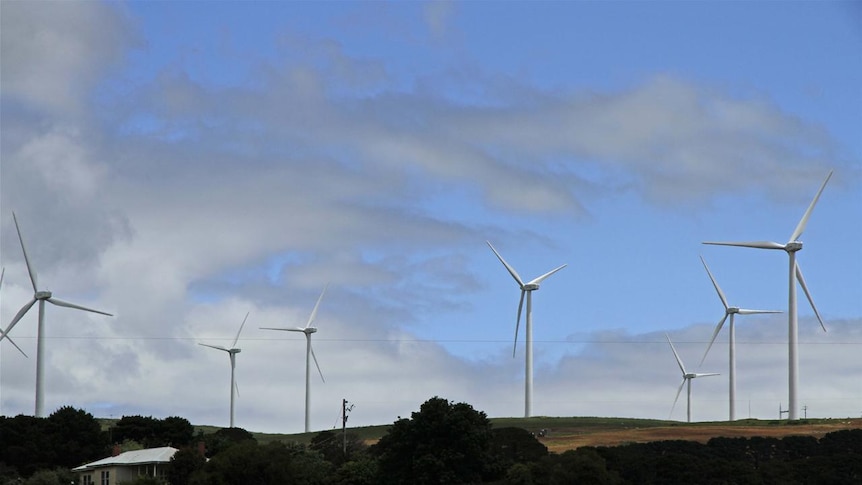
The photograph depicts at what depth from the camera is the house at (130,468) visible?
480 ft

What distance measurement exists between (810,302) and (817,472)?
158 ft

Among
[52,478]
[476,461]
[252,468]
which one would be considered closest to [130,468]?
[52,478]

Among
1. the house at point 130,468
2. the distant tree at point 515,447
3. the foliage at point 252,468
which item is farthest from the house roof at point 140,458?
the distant tree at point 515,447

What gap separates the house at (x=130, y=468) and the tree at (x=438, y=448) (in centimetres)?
2385

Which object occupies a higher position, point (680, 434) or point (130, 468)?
point (680, 434)

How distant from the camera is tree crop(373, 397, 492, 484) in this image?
13425 centimetres

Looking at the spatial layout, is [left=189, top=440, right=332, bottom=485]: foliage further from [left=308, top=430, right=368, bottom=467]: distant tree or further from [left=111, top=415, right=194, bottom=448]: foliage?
[left=111, top=415, right=194, bottom=448]: foliage

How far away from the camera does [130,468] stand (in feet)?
486

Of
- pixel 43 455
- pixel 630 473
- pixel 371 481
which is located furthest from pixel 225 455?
pixel 43 455

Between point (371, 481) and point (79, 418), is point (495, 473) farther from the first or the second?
point (79, 418)

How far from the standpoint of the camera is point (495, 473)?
13675 cm

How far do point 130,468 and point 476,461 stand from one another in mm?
37155

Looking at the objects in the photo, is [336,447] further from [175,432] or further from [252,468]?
[252,468]

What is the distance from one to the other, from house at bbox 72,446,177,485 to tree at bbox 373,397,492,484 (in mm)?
23845
